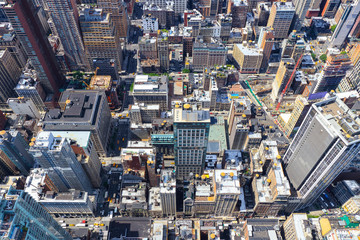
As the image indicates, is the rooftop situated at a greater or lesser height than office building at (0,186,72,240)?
greater

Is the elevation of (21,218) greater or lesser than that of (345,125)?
lesser

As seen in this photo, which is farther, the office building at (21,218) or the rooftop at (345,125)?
the rooftop at (345,125)

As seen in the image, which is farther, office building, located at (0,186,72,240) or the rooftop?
the rooftop

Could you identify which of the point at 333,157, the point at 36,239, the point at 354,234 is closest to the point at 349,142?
the point at 333,157

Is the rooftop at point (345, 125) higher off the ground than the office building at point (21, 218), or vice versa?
the rooftop at point (345, 125)

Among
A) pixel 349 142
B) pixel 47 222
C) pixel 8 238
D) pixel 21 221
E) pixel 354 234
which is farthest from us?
pixel 354 234

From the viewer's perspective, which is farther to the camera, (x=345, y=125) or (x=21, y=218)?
(x=345, y=125)

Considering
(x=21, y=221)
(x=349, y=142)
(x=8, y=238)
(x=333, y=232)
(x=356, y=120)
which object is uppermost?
(x=356, y=120)

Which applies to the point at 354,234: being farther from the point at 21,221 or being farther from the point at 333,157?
the point at 21,221
